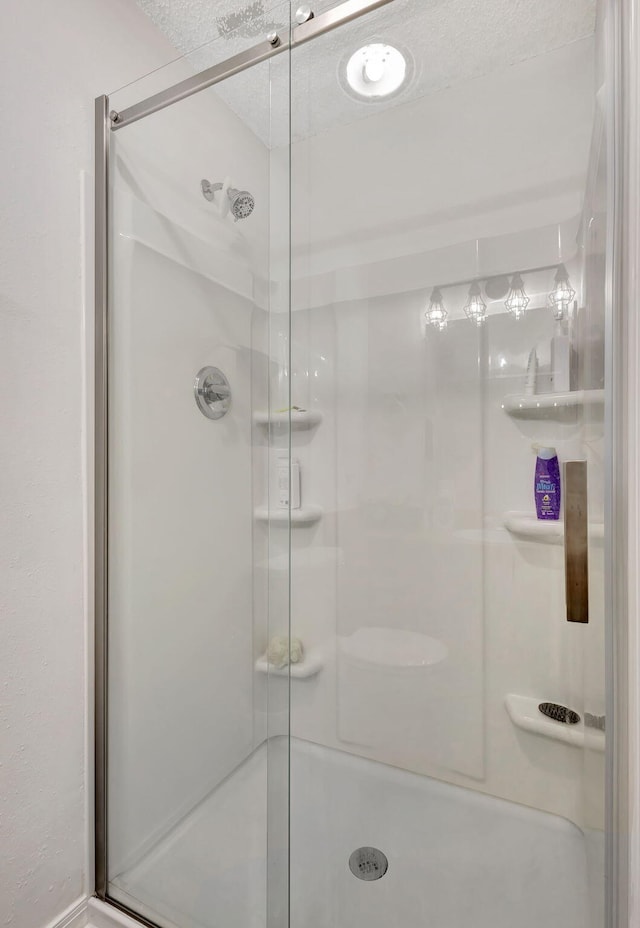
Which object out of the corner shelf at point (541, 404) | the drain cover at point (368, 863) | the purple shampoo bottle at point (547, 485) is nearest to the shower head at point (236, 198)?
the corner shelf at point (541, 404)

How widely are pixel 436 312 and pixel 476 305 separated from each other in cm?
10

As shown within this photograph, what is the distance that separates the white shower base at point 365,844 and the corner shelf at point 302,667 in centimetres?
17

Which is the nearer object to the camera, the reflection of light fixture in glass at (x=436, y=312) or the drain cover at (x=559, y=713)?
the drain cover at (x=559, y=713)

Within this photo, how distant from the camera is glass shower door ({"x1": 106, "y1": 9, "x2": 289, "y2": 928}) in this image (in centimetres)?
113

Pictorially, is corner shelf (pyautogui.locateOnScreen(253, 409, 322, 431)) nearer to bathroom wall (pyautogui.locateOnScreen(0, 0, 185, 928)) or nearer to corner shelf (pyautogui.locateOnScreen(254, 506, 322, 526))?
corner shelf (pyautogui.locateOnScreen(254, 506, 322, 526))

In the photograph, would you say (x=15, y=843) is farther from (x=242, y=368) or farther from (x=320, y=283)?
(x=320, y=283)

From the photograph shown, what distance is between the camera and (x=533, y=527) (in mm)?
1133

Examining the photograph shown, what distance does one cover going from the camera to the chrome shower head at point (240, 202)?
1.15 meters

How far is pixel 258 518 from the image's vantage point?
1149 millimetres

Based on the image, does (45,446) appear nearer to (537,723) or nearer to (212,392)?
(212,392)

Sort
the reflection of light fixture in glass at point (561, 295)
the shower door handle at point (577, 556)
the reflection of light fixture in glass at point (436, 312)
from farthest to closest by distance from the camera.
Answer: the reflection of light fixture in glass at point (436, 312)
the reflection of light fixture in glass at point (561, 295)
the shower door handle at point (577, 556)

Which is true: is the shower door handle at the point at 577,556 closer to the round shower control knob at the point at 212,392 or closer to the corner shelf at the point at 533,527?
the corner shelf at the point at 533,527

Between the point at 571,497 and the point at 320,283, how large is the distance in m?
0.80

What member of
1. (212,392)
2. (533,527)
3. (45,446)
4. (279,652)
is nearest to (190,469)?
(212,392)
